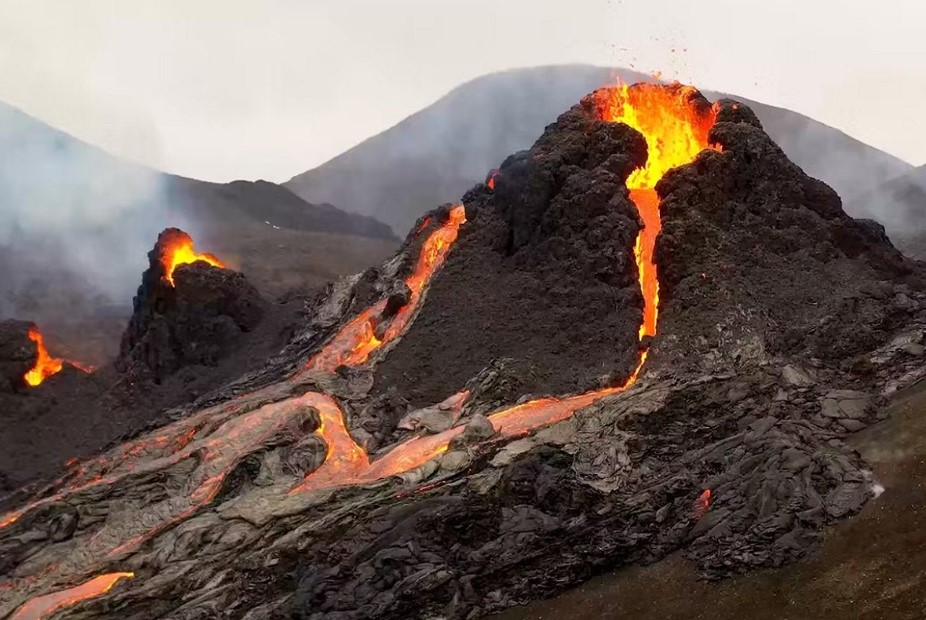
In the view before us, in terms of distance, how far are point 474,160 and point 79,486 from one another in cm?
12445

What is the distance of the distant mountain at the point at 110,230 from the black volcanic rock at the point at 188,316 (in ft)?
82.9

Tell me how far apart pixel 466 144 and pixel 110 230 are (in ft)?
235

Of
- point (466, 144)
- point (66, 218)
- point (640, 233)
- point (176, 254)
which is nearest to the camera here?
point (640, 233)

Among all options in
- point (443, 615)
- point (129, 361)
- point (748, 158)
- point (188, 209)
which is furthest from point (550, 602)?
point (188, 209)

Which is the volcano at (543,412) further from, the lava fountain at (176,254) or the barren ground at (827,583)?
the lava fountain at (176,254)

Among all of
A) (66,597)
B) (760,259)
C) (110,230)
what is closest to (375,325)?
(760,259)

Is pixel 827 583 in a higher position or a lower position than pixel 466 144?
lower

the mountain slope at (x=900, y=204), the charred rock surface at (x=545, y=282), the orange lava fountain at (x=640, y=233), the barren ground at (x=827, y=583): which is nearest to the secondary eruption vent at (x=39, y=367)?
the orange lava fountain at (x=640, y=233)

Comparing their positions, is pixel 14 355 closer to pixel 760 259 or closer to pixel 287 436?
pixel 287 436

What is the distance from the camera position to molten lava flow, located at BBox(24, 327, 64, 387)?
1994 inches

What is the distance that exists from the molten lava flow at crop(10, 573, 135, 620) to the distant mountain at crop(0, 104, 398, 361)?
183 feet

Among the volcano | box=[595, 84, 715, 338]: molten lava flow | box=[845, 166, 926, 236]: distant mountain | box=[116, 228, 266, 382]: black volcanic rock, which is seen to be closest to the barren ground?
the volcano

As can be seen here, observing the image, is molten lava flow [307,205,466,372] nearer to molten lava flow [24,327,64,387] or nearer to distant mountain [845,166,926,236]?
molten lava flow [24,327,64,387]

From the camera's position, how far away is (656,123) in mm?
37625
